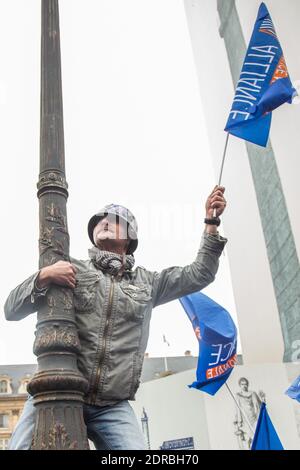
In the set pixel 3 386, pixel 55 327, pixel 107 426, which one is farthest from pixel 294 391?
pixel 3 386

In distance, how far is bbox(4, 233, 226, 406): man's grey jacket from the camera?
6.65ft

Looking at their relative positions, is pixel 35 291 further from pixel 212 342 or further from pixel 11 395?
pixel 11 395

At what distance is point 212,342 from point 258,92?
5.39 metres

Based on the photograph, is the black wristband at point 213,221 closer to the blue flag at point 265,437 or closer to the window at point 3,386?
the blue flag at point 265,437

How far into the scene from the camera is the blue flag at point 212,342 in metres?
8.54

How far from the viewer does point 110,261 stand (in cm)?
238

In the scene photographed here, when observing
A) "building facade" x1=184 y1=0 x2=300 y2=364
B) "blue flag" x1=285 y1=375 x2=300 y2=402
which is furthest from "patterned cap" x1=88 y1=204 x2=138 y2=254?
"building facade" x1=184 y1=0 x2=300 y2=364

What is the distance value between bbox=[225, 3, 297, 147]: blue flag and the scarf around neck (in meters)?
2.33

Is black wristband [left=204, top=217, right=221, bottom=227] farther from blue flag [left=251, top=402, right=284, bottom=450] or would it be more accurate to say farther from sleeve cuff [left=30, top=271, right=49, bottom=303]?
blue flag [left=251, top=402, right=284, bottom=450]
